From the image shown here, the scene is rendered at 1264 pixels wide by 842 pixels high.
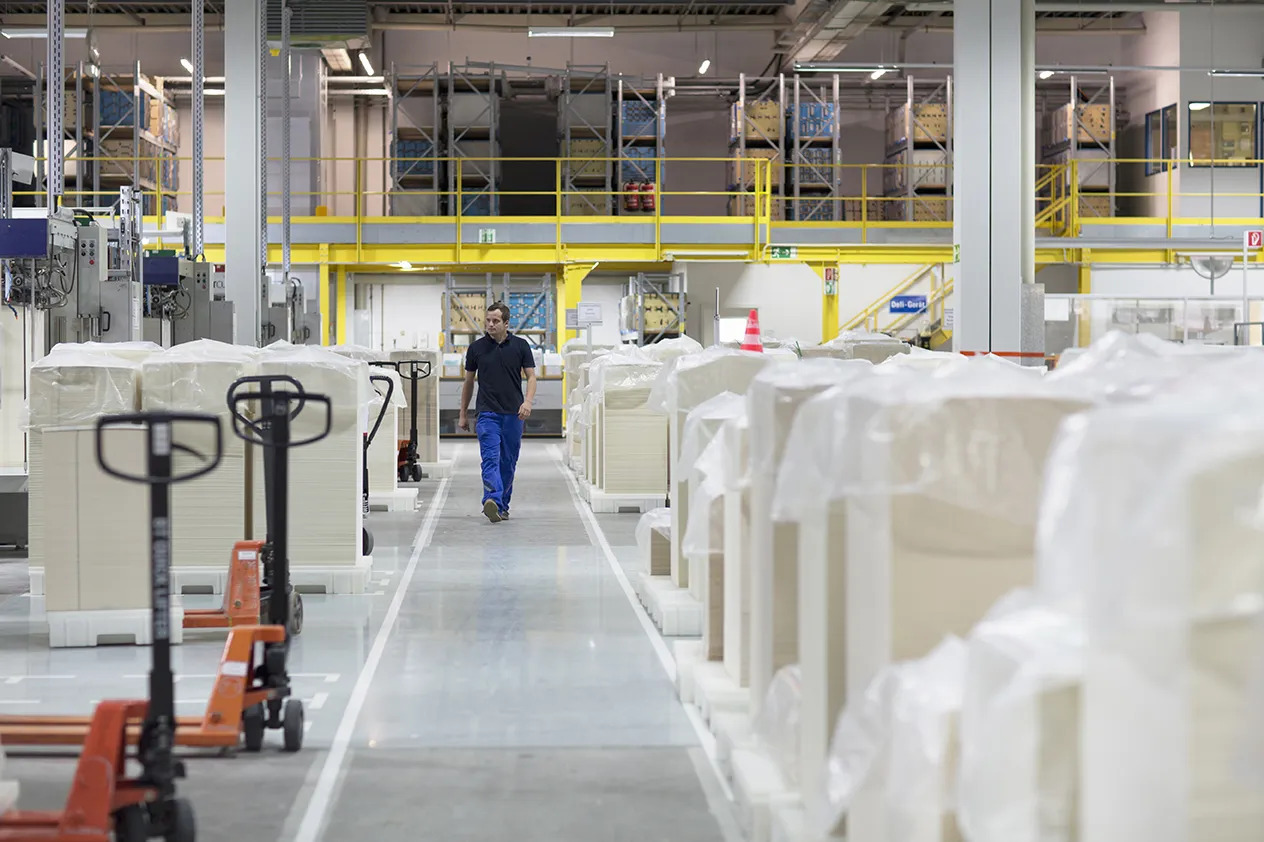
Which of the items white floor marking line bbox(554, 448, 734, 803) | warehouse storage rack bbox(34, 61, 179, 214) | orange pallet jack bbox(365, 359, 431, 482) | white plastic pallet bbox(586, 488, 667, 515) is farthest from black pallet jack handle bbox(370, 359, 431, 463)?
warehouse storage rack bbox(34, 61, 179, 214)

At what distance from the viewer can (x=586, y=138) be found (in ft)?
75.9

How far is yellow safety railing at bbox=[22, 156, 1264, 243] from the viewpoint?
22.1 meters

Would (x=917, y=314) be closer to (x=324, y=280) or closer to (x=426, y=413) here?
(x=324, y=280)

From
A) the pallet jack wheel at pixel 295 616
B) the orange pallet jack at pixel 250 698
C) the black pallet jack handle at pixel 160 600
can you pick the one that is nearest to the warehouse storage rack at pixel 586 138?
the pallet jack wheel at pixel 295 616

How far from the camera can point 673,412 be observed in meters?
6.81

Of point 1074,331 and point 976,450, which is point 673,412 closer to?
point 976,450

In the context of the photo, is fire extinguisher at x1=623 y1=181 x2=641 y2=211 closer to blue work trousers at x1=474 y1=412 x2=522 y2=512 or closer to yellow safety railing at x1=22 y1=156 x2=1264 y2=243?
yellow safety railing at x1=22 y1=156 x2=1264 y2=243

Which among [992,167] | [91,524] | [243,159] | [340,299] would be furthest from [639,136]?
[91,524]

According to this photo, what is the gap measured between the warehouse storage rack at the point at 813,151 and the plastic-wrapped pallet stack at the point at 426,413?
9516 mm

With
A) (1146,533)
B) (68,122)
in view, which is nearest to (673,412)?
(1146,533)

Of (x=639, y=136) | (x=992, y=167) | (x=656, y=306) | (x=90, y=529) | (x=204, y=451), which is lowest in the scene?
(x=90, y=529)

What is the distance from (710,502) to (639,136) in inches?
739

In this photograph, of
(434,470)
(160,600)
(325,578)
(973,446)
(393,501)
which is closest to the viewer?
(973,446)

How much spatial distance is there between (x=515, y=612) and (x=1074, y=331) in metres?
11.6
